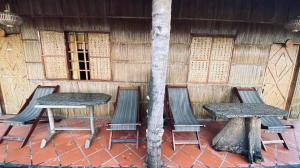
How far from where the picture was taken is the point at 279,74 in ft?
15.4

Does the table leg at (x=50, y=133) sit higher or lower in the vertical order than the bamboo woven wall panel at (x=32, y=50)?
lower

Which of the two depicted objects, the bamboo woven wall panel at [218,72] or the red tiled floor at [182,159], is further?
the bamboo woven wall panel at [218,72]

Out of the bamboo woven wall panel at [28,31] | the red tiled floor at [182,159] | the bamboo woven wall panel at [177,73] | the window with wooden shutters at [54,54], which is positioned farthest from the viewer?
the bamboo woven wall panel at [177,73]

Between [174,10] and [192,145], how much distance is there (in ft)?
9.88

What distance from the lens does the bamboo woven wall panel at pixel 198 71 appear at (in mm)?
4430

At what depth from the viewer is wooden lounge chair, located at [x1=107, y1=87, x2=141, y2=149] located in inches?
136

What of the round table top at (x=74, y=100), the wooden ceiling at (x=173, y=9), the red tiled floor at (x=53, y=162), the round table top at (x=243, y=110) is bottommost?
the red tiled floor at (x=53, y=162)

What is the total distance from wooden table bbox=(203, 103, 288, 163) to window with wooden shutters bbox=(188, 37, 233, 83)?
105 cm

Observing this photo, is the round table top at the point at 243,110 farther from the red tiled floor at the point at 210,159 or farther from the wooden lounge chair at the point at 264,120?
the red tiled floor at the point at 210,159

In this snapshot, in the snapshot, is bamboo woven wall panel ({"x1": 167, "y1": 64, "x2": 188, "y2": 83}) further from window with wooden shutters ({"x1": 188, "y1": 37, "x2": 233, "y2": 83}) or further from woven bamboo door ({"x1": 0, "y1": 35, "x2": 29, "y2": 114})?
woven bamboo door ({"x1": 0, "y1": 35, "x2": 29, "y2": 114})

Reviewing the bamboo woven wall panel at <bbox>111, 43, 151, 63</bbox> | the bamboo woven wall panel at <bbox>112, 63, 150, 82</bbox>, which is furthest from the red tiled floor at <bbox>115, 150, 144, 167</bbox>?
the bamboo woven wall panel at <bbox>111, 43, 151, 63</bbox>

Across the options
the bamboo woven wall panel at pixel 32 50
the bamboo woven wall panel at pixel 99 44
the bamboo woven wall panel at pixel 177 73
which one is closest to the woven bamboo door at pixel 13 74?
the bamboo woven wall panel at pixel 32 50

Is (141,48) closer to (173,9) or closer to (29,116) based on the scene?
(173,9)

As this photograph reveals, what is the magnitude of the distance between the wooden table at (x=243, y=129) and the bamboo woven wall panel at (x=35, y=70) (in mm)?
4053
